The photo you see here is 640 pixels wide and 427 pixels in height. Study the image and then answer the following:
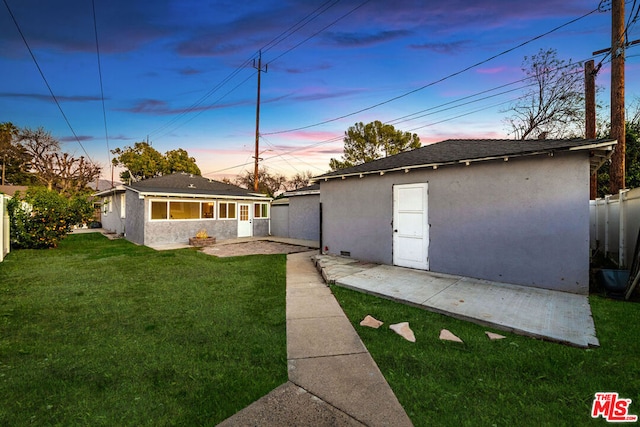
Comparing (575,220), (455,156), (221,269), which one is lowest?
(221,269)

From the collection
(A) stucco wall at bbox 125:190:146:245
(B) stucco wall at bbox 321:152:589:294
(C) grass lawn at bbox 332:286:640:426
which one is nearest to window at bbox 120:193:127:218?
(A) stucco wall at bbox 125:190:146:245

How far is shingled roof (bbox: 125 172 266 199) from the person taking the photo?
12672 millimetres

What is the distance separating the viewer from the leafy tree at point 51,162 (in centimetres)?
2492

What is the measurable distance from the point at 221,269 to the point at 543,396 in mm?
6935

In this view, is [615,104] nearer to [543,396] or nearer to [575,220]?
A: [575,220]

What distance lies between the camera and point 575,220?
4.98m

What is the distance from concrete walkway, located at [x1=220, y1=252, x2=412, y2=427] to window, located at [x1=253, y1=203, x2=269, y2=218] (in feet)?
43.1

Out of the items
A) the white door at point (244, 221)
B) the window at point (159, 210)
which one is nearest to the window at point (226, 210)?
the white door at point (244, 221)

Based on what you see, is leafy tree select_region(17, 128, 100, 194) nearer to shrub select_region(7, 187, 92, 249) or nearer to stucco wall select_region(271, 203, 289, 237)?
shrub select_region(7, 187, 92, 249)

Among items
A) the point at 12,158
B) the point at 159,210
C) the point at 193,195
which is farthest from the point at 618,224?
the point at 12,158

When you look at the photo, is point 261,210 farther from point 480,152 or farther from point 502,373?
point 502,373

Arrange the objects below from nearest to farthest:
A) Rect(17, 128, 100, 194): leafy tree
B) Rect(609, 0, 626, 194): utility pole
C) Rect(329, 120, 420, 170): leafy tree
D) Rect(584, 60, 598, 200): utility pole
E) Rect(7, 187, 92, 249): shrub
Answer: Rect(609, 0, 626, 194): utility pole → Rect(584, 60, 598, 200): utility pole → Rect(7, 187, 92, 249): shrub → Rect(329, 120, 420, 170): leafy tree → Rect(17, 128, 100, 194): leafy tree

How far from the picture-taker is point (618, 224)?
682 centimetres

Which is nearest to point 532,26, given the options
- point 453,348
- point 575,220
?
point 575,220
